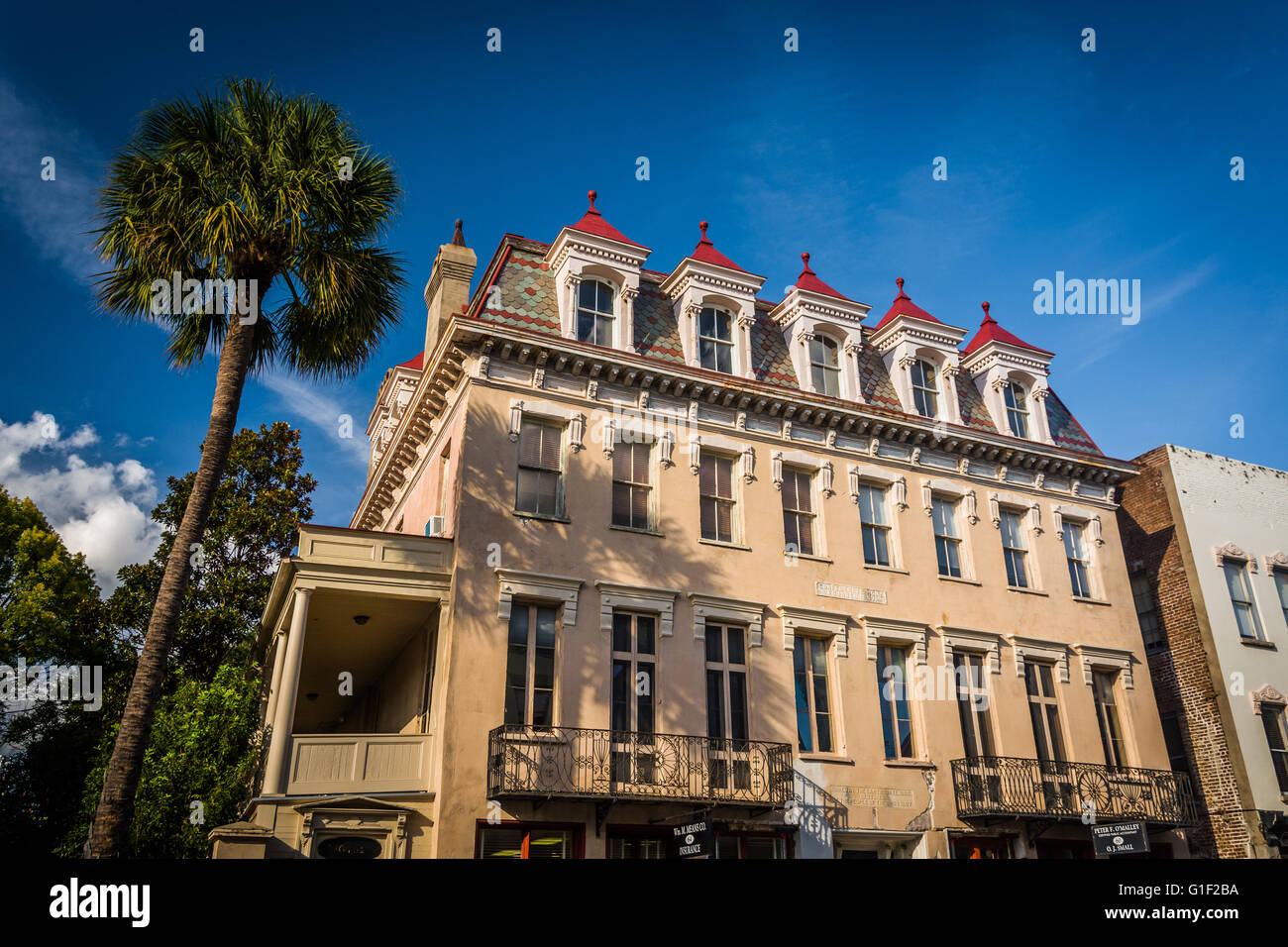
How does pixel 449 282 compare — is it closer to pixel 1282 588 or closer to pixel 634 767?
pixel 634 767

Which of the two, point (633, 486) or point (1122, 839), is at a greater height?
point (633, 486)

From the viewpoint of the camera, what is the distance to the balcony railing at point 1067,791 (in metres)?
19.1

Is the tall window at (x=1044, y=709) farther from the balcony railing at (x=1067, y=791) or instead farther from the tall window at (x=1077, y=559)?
the tall window at (x=1077, y=559)

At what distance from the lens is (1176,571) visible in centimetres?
2416

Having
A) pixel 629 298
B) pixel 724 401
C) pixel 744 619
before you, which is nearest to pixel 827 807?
pixel 744 619

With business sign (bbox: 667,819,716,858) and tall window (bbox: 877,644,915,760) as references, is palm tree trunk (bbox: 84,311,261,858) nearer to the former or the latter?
business sign (bbox: 667,819,716,858)

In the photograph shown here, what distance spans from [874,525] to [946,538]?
6.83ft

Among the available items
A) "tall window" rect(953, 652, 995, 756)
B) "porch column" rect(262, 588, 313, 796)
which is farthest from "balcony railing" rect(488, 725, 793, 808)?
"tall window" rect(953, 652, 995, 756)

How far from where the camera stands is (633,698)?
56.9 ft

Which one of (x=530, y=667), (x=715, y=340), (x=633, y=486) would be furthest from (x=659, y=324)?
(x=530, y=667)

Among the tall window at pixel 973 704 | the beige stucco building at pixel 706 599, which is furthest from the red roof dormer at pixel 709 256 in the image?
the tall window at pixel 973 704
